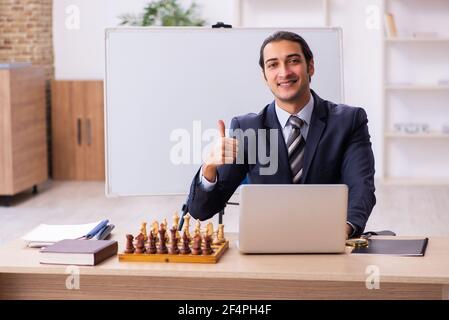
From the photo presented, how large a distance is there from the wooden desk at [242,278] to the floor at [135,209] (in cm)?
328

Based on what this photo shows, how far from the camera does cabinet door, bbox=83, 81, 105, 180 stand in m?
8.25

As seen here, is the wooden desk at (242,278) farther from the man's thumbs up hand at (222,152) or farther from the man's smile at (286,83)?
the man's smile at (286,83)

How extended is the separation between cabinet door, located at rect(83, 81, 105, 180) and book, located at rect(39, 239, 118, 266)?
5.73 m

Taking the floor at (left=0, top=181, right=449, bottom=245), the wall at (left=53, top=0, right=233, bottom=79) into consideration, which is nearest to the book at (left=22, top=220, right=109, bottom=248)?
the floor at (left=0, top=181, right=449, bottom=245)

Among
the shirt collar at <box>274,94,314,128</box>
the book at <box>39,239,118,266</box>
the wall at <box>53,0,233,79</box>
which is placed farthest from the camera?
the wall at <box>53,0,233,79</box>

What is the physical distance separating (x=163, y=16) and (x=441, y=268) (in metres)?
6.02

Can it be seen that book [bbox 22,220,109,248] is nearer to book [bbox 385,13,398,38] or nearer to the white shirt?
the white shirt

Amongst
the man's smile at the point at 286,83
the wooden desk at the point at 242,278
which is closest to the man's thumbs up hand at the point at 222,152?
the wooden desk at the point at 242,278

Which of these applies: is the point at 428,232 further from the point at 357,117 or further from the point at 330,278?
the point at 330,278

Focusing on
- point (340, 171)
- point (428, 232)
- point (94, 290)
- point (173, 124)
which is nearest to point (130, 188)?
point (173, 124)

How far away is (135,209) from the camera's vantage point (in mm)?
7012

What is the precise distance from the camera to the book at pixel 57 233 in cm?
276

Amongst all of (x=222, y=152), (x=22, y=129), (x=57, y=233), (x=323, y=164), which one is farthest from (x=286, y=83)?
(x=22, y=129)
